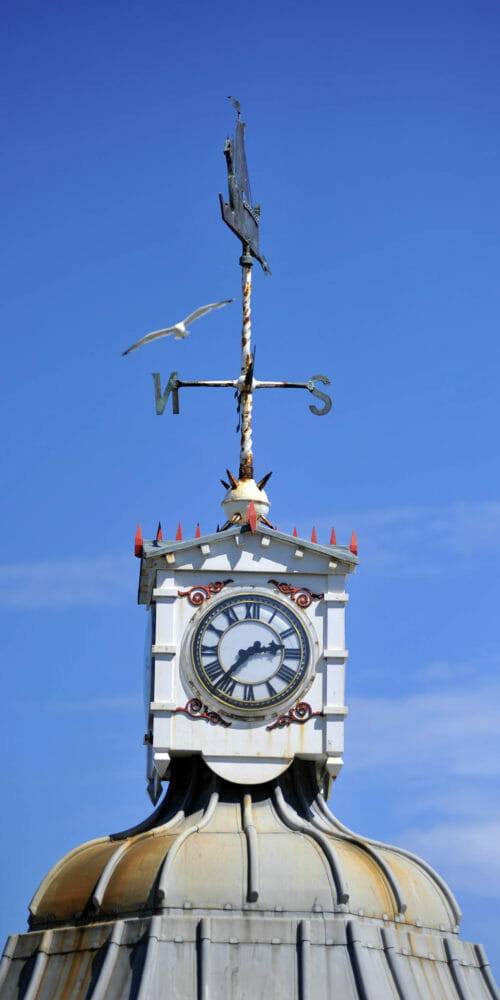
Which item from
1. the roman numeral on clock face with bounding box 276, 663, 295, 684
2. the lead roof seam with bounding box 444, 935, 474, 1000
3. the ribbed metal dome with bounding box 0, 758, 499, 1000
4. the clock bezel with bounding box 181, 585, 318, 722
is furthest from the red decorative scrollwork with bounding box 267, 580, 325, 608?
the lead roof seam with bounding box 444, 935, 474, 1000

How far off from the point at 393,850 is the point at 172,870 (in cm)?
507

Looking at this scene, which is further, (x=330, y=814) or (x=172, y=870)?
(x=330, y=814)

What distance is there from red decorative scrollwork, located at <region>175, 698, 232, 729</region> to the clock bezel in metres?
0.12

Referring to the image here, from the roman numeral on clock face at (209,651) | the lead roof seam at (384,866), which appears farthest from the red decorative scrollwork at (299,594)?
the lead roof seam at (384,866)

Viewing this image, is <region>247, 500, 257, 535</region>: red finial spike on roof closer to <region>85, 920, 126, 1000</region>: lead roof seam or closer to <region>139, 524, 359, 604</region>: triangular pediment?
<region>139, 524, 359, 604</region>: triangular pediment

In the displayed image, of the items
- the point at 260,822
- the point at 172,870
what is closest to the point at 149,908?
the point at 172,870

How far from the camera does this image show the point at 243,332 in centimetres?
4241

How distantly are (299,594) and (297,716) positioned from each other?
2432 millimetres

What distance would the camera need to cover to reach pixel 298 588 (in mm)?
39781

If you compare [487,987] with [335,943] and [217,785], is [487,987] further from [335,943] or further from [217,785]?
[217,785]

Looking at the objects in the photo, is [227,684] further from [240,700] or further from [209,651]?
[209,651]

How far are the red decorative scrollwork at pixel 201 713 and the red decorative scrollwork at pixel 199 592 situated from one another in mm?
1929

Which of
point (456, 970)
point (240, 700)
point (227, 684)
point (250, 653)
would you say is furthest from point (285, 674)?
point (456, 970)

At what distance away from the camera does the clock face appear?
128ft
